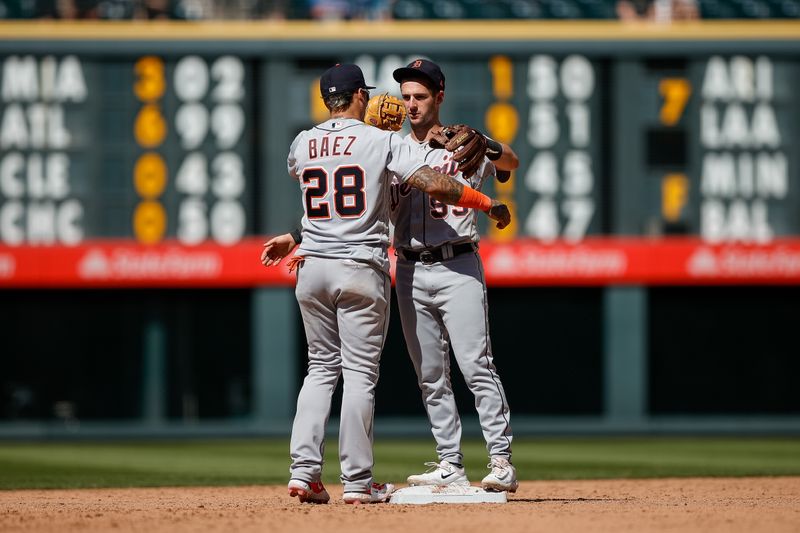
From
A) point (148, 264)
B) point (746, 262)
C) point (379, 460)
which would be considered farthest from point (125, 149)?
point (746, 262)

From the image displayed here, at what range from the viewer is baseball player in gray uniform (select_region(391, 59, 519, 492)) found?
21.7 feet

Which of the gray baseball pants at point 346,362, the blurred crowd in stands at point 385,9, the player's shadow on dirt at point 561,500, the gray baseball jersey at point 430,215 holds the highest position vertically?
the blurred crowd in stands at point 385,9

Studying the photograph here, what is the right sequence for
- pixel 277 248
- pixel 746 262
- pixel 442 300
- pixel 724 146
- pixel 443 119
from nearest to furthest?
pixel 442 300 → pixel 277 248 → pixel 443 119 → pixel 724 146 → pixel 746 262

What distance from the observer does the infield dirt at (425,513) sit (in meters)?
5.54

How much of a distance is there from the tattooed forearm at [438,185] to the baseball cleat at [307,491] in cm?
142

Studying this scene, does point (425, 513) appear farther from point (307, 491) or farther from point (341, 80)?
point (341, 80)

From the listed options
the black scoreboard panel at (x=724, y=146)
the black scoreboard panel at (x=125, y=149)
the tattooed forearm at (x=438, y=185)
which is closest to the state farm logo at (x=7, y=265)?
the black scoreboard panel at (x=125, y=149)

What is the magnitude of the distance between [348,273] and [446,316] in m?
0.56

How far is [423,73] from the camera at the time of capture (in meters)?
6.75

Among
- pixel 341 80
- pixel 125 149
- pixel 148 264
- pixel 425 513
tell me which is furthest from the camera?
pixel 148 264

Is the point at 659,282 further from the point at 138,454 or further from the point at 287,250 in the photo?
the point at 287,250

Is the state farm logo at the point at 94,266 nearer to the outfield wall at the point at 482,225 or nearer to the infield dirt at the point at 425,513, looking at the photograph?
the outfield wall at the point at 482,225

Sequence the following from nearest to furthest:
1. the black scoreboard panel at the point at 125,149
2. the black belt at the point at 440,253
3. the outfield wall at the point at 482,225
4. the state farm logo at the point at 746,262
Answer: the black belt at the point at 440,253 < the black scoreboard panel at the point at 125,149 < the outfield wall at the point at 482,225 < the state farm logo at the point at 746,262

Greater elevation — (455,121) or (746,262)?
(455,121)
